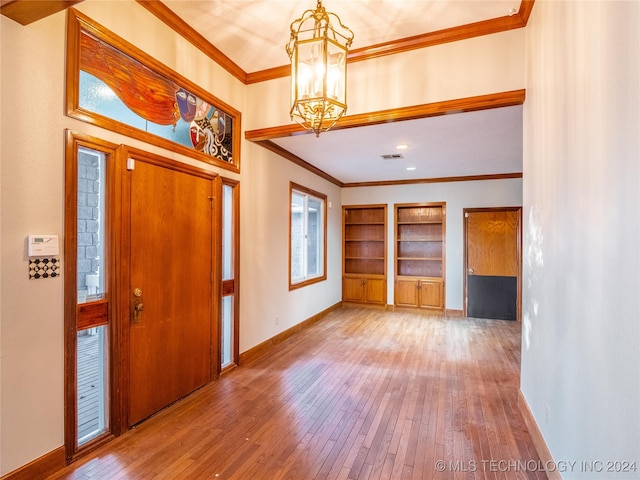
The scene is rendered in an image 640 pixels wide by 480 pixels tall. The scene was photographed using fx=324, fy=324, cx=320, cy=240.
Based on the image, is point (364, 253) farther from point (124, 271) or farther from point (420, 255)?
point (124, 271)

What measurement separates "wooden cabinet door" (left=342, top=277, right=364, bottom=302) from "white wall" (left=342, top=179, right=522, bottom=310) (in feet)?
2.13

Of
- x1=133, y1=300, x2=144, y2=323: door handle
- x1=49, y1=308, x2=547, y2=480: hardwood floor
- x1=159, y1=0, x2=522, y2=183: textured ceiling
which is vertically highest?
x1=159, y1=0, x2=522, y2=183: textured ceiling

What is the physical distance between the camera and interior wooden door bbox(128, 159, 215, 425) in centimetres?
250

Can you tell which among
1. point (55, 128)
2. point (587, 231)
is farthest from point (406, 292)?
point (55, 128)

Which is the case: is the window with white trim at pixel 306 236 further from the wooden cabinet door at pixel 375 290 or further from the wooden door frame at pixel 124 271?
the wooden door frame at pixel 124 271

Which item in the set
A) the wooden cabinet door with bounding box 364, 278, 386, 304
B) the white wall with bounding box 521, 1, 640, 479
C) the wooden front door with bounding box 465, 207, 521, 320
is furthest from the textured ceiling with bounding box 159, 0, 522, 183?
the wooden cabinet door with bounding box 364, 278, 386, 304

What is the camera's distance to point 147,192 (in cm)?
257

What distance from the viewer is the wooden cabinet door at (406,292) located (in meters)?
6.88

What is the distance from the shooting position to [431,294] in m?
6.75

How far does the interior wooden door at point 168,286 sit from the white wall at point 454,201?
181 inches

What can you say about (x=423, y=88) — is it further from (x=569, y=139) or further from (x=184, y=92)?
(x=184, y=92)

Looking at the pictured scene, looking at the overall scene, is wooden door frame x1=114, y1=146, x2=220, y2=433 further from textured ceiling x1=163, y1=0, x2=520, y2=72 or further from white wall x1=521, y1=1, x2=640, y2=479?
white wall x1=521, y1=1, x2=640, y2=479

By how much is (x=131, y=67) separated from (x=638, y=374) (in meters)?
3.30

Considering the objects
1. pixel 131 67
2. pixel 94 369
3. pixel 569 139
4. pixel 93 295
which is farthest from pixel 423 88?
pixel 94 369
